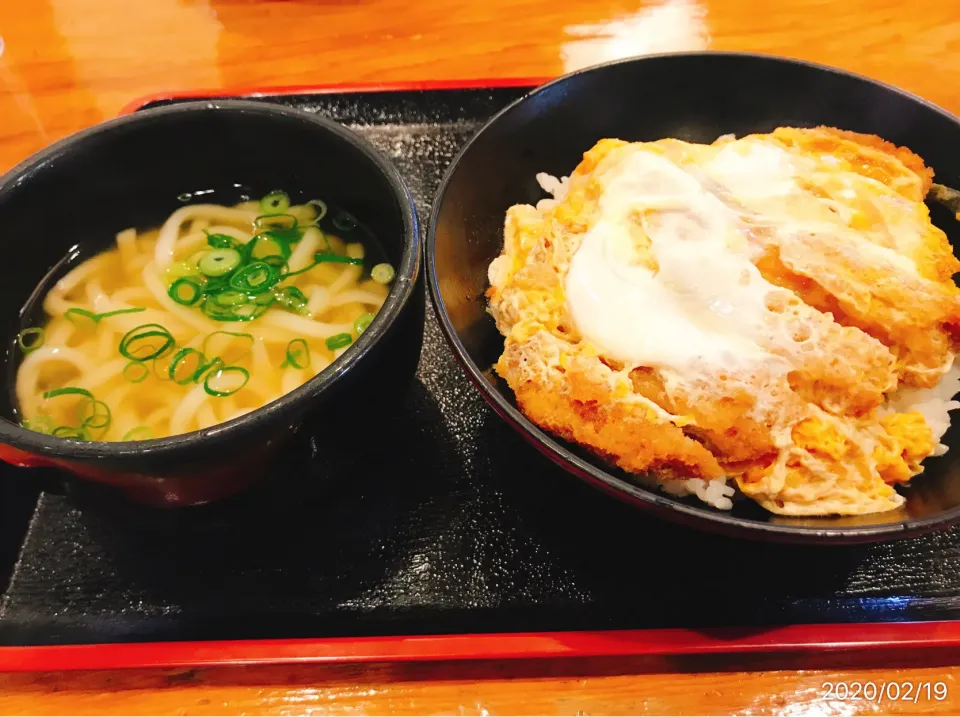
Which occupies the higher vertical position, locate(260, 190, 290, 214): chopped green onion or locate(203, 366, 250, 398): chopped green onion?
locate(260, 190, 290, 214): chopped green onion

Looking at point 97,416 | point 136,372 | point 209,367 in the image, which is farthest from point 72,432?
point 209,367

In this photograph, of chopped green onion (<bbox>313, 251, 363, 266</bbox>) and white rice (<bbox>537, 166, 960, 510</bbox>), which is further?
chopped green onion (<bbox>313, 251, 363, 266</bbox>)

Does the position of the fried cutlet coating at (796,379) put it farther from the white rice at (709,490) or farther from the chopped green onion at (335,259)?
the chopped green onion at (335,259)

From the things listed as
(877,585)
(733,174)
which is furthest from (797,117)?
(877,585)

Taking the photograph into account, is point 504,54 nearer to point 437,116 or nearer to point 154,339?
point 437,116

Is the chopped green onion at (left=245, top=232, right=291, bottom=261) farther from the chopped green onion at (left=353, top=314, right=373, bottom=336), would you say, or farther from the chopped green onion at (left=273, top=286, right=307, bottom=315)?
the chopped green onion at (left=353, top=314, right=373, bottom=336)

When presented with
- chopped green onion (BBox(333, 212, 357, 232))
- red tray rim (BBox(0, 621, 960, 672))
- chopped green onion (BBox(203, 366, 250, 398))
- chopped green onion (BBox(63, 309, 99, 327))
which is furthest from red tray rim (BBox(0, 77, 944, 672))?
chopped green onion (BBox(333, 212, 357, 232))

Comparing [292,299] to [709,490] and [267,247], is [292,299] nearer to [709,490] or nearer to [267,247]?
[267,247]

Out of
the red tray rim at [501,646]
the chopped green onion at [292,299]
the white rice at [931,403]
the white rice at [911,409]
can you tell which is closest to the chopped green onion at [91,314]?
the chopped green onion at [292,299]
